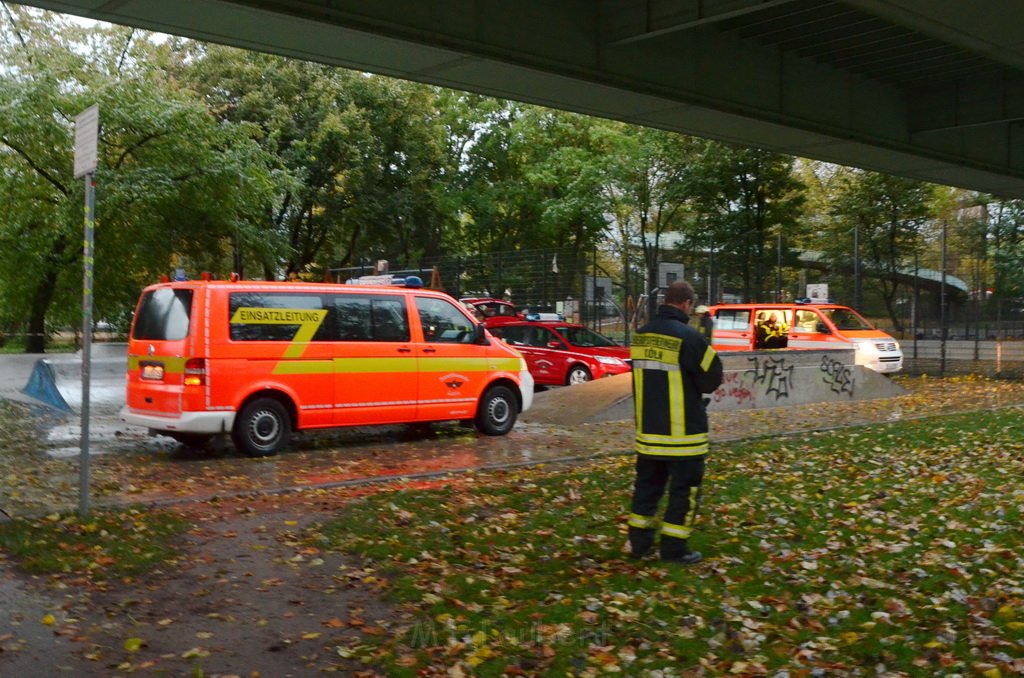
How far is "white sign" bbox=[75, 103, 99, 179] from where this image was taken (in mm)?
7898

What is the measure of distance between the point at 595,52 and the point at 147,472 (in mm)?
7513

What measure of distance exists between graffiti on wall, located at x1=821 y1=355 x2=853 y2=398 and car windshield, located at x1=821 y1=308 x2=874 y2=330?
383 centimetres

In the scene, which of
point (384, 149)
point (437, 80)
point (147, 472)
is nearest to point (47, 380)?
point (147, 472)

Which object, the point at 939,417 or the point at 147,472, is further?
the point at 939,417

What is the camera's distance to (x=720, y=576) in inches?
264

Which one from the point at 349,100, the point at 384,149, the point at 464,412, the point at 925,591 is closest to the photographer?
the point at 925,591

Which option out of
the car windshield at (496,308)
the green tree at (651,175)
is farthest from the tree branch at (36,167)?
the green tree at (651,175)

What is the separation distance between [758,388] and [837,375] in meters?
2.51

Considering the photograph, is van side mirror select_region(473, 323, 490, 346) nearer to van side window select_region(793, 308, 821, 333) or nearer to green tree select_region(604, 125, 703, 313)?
van side window select_region(793, 308, 821, 333)

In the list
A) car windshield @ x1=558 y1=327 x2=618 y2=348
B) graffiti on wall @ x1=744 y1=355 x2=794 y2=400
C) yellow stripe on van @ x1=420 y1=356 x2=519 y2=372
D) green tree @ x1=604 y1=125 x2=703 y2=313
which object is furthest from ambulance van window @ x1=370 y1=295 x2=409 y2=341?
green tree @ x1=604 y1=125 x2=703 y2=313

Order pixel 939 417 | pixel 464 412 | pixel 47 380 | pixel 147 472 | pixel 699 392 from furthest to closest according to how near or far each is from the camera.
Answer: pixel 47 380, pixel 939 417, pixel 464 412, pixel 147 472, pixel 699 392

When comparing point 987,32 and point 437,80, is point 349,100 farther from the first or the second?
point 987,32

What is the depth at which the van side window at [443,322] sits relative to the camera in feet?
45.4

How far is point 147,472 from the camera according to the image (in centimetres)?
1118
